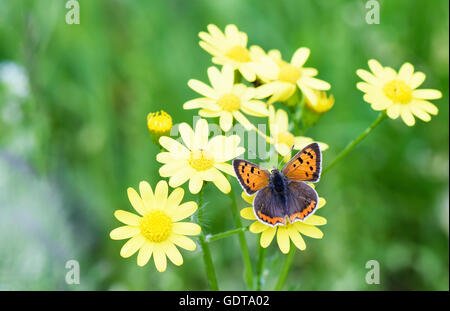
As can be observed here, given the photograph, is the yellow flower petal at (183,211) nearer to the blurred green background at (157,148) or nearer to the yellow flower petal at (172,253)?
the yellow flower petal at (172,253)

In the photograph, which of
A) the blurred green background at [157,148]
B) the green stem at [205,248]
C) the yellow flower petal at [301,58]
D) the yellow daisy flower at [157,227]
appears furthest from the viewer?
the blurred green background at [157,148]

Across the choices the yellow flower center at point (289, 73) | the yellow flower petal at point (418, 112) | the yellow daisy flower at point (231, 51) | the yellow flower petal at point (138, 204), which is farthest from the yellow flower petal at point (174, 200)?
the yellow flower petal at point (418, 112)

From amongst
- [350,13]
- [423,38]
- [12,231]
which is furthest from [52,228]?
[423,38]

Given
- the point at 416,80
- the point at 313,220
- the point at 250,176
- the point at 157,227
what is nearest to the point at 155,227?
the point at 157,227

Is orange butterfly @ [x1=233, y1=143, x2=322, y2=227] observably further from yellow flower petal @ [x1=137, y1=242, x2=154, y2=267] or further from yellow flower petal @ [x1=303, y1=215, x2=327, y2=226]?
yellow flower petal @ [x1=137, y1=242, x2=154, y2=267]

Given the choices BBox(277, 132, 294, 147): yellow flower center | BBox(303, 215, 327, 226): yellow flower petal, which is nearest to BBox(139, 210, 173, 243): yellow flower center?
BBox(303, 215, 327, 226): yellow flower petal

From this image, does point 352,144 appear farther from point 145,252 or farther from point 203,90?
point 145,252
